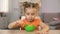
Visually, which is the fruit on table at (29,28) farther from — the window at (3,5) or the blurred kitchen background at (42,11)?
the window at (3,5)

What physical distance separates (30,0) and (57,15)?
1.66 feet

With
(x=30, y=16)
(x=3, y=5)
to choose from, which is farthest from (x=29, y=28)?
(x=3, y=5)

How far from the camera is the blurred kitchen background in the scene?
122cm

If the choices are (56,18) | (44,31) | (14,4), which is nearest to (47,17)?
(56,18)

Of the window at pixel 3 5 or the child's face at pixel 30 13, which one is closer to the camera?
the child's face at pixel 30 13

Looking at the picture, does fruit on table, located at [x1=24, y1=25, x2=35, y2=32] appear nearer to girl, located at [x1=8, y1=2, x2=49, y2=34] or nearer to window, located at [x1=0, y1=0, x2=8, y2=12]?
girl, located at [x1=8, y1=2, x2=49, y2=34]

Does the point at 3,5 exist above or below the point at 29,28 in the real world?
above

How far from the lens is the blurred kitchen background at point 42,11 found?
122 centimetres

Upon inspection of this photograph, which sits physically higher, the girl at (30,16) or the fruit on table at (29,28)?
the girl at (30,16)

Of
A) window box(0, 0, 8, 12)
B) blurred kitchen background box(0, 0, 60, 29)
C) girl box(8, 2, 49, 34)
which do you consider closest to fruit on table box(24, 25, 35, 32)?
girl box(8, 2, 49, 34)

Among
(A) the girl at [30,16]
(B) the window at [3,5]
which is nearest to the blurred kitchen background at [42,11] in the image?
(B) the window at [3,5]

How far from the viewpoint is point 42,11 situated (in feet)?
4.12

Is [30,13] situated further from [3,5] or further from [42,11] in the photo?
[3,5]

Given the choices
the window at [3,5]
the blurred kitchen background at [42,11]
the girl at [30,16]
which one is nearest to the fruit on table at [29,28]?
the girl at [30,16]
